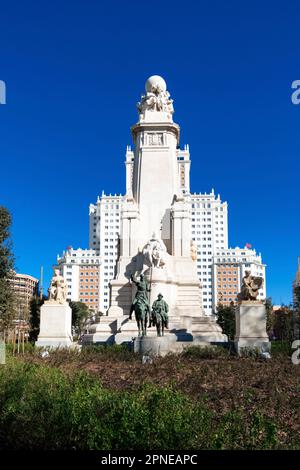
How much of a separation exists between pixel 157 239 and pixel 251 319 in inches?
387

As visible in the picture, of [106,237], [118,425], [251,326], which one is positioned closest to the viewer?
[118,425]

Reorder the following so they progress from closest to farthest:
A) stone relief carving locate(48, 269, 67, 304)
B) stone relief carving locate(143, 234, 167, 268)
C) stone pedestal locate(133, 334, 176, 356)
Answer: stone pedestal locate(133, 334, 176, 356)
stone relief carving locate(48, 269, 67, 304)
stone relief carving locate(143, 234, 167, 268)

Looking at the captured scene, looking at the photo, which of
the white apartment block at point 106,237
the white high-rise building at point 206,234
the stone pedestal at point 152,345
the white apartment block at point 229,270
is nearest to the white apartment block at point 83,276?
the white apartment block at point 106,237

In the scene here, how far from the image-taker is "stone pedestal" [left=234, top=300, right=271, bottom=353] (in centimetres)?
2352

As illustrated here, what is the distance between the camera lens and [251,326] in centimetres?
2402

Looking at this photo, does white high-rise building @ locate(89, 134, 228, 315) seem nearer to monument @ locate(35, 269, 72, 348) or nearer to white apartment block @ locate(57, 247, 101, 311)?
white apartment block @ locate(57, 247, 101, 311)

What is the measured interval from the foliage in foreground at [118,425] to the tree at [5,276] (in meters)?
24.9

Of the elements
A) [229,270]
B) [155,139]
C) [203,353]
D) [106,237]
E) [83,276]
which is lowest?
[203,353]

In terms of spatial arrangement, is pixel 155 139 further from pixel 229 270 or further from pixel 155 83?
pixel 229 270

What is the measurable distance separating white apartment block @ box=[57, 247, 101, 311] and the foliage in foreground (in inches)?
5532

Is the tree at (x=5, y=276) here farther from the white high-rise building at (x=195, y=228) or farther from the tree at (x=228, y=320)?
the white high-rise building at (x=195, y=228)

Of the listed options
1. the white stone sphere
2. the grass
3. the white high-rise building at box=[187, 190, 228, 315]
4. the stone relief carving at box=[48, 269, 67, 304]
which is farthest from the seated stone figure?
the white high-rise building at box=[187, 190, 228, 315]

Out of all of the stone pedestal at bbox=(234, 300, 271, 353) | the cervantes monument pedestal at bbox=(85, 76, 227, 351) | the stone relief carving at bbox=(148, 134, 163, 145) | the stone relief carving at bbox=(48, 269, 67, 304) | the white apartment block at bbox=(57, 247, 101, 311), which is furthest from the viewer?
the white apartment block at bbox=(57, 247, 101, 311)

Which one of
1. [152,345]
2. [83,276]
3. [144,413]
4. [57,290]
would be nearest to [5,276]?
[57,290]
